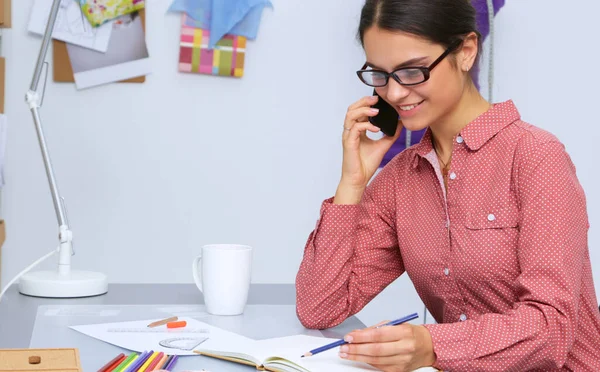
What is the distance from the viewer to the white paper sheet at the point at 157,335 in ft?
3.59

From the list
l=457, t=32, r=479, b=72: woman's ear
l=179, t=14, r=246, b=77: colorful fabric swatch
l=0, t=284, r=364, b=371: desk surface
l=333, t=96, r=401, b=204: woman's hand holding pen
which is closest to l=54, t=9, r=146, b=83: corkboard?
l=179, t=14, r=246, b=77: colorful fabric swatch

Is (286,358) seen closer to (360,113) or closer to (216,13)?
(360,113)

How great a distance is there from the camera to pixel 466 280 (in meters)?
1.28

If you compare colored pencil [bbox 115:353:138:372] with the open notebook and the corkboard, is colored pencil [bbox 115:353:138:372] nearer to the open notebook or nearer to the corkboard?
the open notebook

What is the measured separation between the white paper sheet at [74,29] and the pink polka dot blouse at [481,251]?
116cm

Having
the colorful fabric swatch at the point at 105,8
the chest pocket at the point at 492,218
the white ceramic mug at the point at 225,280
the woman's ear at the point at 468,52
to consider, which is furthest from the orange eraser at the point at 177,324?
the colorful fabric swatch at the point at 105,8

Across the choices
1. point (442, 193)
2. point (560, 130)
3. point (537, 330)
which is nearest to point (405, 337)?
point (537, 330)

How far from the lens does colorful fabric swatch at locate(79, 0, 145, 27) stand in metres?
2.30

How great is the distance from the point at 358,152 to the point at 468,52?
0.27m

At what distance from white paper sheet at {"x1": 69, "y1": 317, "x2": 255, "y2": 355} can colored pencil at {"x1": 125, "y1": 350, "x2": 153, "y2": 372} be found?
6cm

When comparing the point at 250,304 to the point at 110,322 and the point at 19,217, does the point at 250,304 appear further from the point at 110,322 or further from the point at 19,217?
the point at 19,217

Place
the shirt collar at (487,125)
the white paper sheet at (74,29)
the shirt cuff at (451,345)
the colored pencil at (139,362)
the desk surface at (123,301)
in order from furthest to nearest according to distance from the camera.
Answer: the white paper sheet at (74,29), the shirt collar at (487,125), the desk surface at (123,301), the shirt cuff at (451,345), the colored pencil at (139,362)

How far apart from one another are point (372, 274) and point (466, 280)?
0.21 m

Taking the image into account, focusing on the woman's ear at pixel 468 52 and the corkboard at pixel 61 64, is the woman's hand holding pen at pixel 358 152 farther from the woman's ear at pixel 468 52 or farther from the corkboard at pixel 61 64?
the corkboard at pixel 61 64
